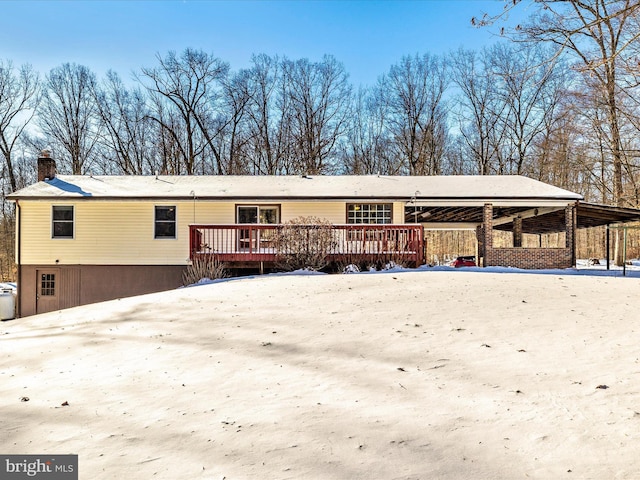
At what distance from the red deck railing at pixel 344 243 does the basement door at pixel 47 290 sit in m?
6.04

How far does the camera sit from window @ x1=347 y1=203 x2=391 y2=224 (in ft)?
53.8

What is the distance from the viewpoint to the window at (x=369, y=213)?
16.4m

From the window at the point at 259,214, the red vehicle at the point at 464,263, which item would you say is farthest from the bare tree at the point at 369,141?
the window at the point at 259,214

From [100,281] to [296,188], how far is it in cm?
826

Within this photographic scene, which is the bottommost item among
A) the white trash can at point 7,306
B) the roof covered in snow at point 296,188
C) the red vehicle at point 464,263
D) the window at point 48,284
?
the white trash can at point 7,306

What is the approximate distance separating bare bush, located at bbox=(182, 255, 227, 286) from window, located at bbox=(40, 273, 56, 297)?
5.91m

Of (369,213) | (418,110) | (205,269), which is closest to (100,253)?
(205,269)

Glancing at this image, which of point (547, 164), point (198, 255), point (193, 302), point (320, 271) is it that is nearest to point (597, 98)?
point (547, 164)

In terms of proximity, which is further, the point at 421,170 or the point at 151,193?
the point at 421,170

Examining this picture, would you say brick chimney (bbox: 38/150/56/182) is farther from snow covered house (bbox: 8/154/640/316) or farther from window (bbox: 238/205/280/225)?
window (bbox: 238/205/280/225)

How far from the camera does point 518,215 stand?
18188 millimetres

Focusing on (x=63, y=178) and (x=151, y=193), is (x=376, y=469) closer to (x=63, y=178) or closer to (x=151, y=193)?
(x=151, y=193)

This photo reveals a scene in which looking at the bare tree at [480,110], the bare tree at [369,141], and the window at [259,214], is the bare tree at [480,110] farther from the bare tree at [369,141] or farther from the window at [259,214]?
the window at [259,214]

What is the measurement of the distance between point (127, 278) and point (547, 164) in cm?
2522
